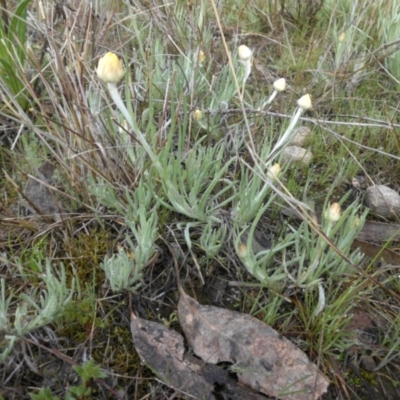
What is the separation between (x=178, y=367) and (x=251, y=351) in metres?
0.18

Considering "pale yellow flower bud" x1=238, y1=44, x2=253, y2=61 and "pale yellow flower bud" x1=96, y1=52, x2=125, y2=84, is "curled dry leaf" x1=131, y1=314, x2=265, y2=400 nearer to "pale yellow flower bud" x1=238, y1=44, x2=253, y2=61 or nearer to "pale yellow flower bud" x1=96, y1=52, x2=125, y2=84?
"pale yellow flower bud" x1=96, y1=52, x2=125, y2=84

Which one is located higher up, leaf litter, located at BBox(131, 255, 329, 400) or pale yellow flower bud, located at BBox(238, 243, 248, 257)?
pale yellow flower bud, located at BBox(238, 243, 248, 257)

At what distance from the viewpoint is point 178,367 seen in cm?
105

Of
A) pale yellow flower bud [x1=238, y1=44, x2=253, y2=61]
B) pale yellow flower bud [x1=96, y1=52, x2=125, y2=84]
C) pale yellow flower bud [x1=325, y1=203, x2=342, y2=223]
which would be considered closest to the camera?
pale yellow flower bud [x1=96, y1=52, x2=125, y2=84]

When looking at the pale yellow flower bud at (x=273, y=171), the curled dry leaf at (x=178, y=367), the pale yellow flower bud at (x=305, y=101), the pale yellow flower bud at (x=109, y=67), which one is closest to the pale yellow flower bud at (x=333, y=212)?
the pale yellow flower bud at (x=273, y=171)

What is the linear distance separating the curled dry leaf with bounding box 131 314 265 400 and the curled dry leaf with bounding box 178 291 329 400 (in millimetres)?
24

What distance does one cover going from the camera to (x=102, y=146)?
4.20ft

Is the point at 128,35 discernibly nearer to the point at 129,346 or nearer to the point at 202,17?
the point at 202,17

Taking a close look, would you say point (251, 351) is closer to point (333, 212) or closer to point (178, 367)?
point (178, 367)

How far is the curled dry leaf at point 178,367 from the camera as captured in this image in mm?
1017

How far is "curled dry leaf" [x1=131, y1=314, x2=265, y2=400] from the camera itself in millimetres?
1017

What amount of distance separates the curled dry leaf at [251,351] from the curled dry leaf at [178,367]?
0.08 ft

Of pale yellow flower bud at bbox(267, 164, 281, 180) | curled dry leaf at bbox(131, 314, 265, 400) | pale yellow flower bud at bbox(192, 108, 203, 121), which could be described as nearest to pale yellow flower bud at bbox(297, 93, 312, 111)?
pale yellow flower bud at bbox(267, 164, 281, 180)

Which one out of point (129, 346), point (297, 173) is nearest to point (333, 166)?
point (297, 173)
